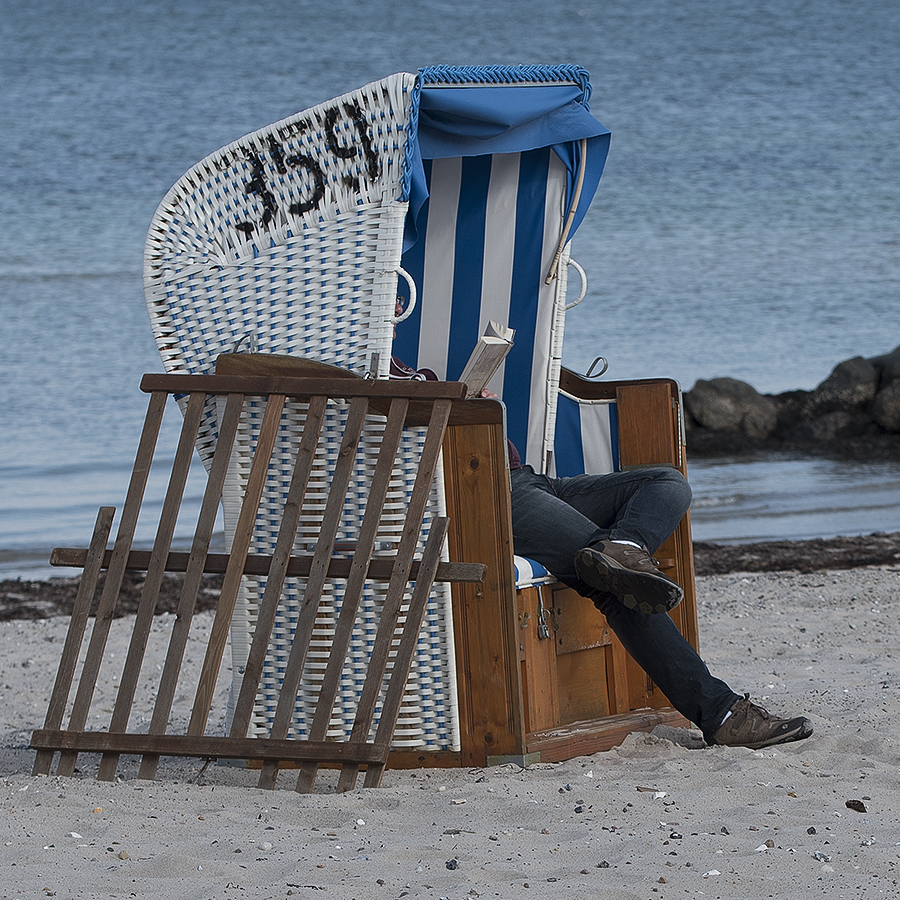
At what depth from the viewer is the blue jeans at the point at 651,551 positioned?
338cm

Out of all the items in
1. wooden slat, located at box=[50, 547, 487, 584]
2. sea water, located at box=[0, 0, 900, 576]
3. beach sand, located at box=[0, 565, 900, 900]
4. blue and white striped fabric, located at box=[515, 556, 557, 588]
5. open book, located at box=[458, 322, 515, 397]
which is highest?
sea water, located at box=[0, 0, 900, 576]

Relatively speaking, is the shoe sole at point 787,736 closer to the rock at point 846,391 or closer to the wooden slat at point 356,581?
the wooden slat at point 356,581

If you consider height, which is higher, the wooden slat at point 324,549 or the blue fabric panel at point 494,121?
the blue fabric panel at point 494,121

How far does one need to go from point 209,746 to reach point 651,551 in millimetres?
1312

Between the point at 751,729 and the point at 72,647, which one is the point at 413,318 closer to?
the point at 72,647

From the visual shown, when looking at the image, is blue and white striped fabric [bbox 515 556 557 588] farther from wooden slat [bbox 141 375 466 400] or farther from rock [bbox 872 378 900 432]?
rock [bbox 872 378 900 432]

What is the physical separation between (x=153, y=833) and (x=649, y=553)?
149 cm

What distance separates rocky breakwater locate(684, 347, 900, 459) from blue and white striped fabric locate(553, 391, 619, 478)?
8334 mm

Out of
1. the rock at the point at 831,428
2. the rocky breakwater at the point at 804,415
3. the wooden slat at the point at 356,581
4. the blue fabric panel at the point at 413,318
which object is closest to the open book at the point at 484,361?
the wooden slat at the point at 356,581

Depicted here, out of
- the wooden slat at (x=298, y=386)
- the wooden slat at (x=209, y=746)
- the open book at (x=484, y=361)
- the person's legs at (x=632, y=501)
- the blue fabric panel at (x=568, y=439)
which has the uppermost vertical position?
the open book at (x=484, y=361)

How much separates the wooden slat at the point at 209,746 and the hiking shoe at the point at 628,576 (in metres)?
0.72

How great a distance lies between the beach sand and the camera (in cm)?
240

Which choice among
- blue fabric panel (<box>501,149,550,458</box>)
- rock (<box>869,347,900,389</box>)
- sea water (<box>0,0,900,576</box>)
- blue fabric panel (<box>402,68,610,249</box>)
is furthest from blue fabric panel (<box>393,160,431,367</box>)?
rock (<box>869,347,900,389</box>)

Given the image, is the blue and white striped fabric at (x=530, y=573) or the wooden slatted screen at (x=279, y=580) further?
the blue and white striped fabric at (x=530, y=573)
